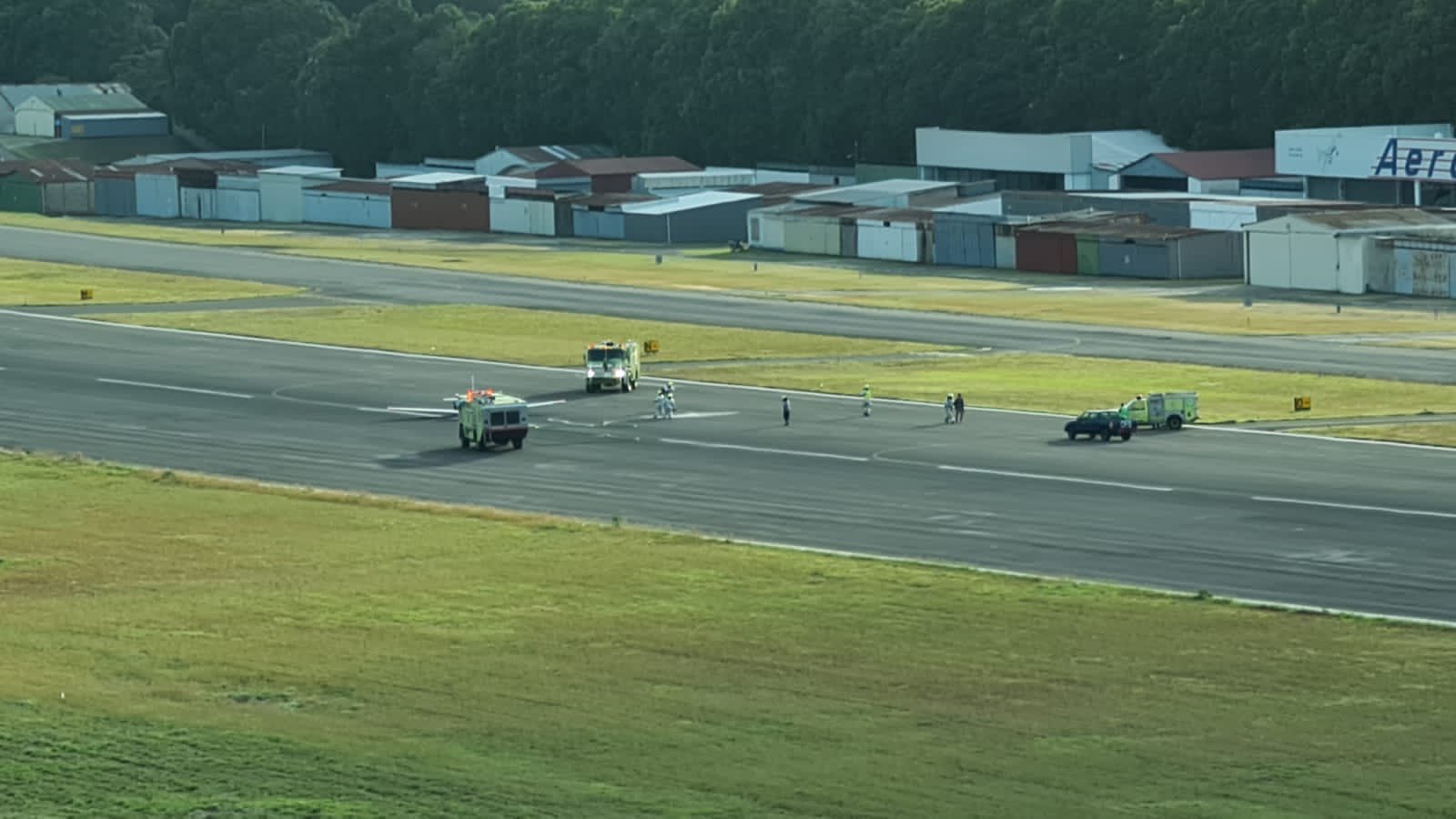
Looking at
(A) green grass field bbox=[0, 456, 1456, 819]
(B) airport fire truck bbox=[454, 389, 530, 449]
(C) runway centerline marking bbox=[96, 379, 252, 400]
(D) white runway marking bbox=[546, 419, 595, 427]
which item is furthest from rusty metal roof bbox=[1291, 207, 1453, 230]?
(A) green grass field bbox=[0, 456, 1456, 819]

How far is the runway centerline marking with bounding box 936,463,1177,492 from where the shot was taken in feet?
286

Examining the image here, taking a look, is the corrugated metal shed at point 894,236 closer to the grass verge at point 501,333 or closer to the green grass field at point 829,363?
the green grass field at point 829,363

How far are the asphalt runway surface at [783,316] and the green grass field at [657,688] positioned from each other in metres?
53.1

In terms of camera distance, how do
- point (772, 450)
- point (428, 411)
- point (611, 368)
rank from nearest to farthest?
point (772, 450) < point (428, 411) < point (611, 368)

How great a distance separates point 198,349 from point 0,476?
1647 inches

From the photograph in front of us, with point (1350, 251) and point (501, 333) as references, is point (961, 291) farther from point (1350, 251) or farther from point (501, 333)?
point (501, 333)

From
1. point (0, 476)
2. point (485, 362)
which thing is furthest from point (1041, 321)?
point (0, 476)

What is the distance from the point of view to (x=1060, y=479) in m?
89.6

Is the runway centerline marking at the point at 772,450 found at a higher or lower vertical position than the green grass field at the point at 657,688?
higher

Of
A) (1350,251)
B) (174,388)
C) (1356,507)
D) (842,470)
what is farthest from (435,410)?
(1350,251)

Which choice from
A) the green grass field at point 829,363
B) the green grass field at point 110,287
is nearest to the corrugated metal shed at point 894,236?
the green grass field at point 829,363

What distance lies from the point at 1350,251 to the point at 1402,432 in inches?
2372

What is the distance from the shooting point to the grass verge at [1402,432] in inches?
3782

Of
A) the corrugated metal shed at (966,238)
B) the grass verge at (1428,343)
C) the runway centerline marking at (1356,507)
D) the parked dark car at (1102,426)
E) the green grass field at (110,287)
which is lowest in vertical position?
the runway centerline marking at (1356,507)
